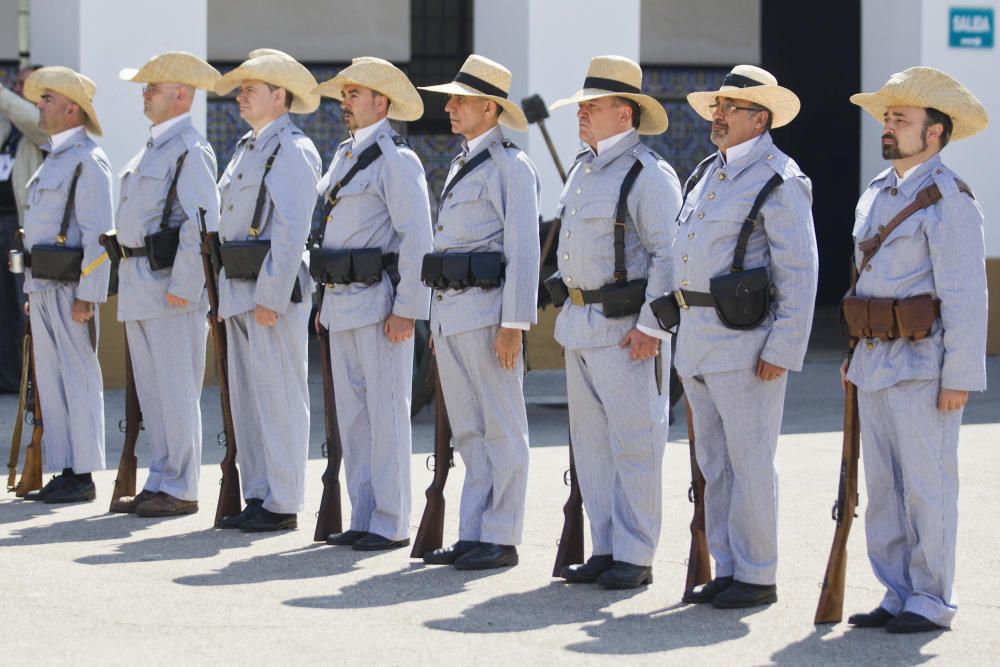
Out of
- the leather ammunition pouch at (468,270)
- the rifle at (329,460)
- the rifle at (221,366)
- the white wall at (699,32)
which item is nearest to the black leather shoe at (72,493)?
the rifle at (221,366)

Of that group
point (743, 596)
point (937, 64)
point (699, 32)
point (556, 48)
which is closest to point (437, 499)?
point (743, 596)

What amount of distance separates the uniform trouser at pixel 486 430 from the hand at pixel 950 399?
1.88m

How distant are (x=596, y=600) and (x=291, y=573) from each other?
48.7 inches

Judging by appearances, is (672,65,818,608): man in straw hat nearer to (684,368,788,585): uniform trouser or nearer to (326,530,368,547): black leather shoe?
(684,368,788,585): uniform trouser

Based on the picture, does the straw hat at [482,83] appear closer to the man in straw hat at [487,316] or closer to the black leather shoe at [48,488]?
the man in straw hat at [487,316]

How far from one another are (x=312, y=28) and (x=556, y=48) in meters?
2.91

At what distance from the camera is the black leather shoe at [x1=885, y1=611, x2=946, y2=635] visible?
6.01 m

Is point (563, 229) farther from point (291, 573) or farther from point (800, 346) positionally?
point (291, 573)

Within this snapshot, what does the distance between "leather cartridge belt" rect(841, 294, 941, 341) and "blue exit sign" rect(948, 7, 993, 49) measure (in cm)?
888

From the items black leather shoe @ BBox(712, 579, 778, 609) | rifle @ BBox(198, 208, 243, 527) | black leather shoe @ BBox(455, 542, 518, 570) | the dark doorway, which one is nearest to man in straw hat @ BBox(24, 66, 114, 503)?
rifle @ BBox(198, 208, 243, 527)

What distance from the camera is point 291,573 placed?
282 inches

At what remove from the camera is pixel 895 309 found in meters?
6.02

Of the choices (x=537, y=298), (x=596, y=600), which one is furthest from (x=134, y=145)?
(x=596, y=600)

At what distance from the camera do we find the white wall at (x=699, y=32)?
638 inches
